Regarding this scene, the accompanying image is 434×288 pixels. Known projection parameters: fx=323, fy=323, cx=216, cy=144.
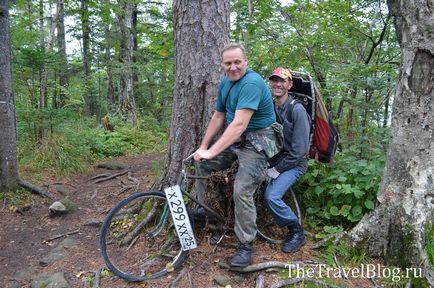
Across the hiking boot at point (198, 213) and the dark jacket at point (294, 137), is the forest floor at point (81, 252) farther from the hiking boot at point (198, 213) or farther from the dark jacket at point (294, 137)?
the dark jacket at point (294, 137)

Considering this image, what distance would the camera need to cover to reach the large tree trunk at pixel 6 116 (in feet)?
19.9

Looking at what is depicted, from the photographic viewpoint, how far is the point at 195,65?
443cm

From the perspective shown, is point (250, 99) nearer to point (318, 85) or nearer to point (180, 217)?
point (180, 217)

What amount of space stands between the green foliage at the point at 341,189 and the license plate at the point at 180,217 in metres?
1.82

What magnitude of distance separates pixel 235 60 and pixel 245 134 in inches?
33.0

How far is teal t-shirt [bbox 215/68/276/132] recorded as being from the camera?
3389mm

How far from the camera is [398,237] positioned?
3689 millimetres

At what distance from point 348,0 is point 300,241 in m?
6.58

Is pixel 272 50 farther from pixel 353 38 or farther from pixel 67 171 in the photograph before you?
pixel 67 171

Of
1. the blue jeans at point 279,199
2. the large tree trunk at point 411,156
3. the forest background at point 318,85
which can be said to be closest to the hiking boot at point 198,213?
the blue jeans at point 279,199

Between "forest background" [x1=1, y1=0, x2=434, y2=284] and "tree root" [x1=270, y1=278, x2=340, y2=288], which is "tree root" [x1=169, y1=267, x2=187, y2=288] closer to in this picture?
"tree root" [x1=270, y1=278, x2=340, y2=288]

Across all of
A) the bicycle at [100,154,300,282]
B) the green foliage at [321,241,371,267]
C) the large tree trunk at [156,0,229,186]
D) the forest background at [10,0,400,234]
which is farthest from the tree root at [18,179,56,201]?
the green foliage at [321,241,371,267]

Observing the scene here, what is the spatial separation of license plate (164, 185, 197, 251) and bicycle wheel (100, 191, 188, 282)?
5.7 inches

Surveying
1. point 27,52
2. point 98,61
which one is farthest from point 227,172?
point 98,61
